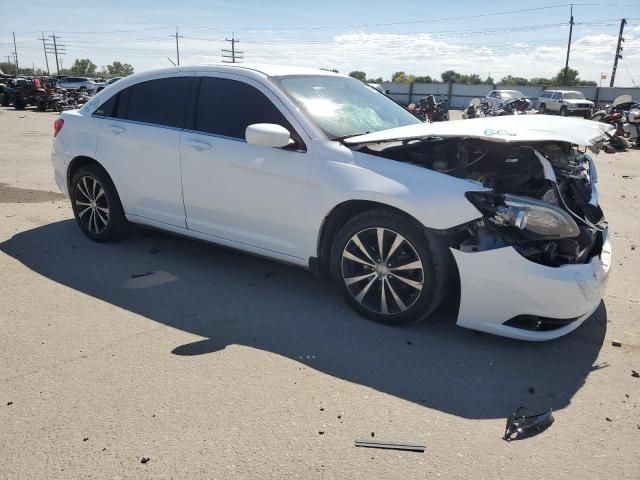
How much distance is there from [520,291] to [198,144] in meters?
2.77

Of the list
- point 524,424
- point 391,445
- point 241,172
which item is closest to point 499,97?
point 241,172

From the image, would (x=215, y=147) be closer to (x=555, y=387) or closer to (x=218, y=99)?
(x=218, y=99)

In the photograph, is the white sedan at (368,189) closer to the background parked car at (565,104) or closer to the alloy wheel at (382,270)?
the alloy wheel at (382,270)

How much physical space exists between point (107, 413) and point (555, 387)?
2487 mm

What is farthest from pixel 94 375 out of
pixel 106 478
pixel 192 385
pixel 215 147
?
pixel 215 147

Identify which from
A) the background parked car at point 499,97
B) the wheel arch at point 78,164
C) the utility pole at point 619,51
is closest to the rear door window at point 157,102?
the wheel arch at point 78,164

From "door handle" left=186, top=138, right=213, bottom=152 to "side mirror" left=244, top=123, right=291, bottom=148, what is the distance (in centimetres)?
66

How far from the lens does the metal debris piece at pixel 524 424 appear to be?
267cm

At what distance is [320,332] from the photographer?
3.74m

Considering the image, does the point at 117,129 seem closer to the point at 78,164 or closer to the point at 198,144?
the point at 78,164

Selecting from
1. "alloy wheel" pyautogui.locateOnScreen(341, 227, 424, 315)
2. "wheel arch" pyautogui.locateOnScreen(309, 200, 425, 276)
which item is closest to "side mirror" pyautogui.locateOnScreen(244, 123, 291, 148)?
"wheel arch" pyautogui.locateOnScreen(309, 200, 425, 276)

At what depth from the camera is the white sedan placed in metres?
3.33

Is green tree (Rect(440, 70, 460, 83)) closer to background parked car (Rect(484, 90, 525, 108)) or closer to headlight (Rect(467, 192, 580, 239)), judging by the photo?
background parked car (Rect(484, 90, 525, 108))

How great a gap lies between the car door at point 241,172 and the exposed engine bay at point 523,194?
2.02 ft
